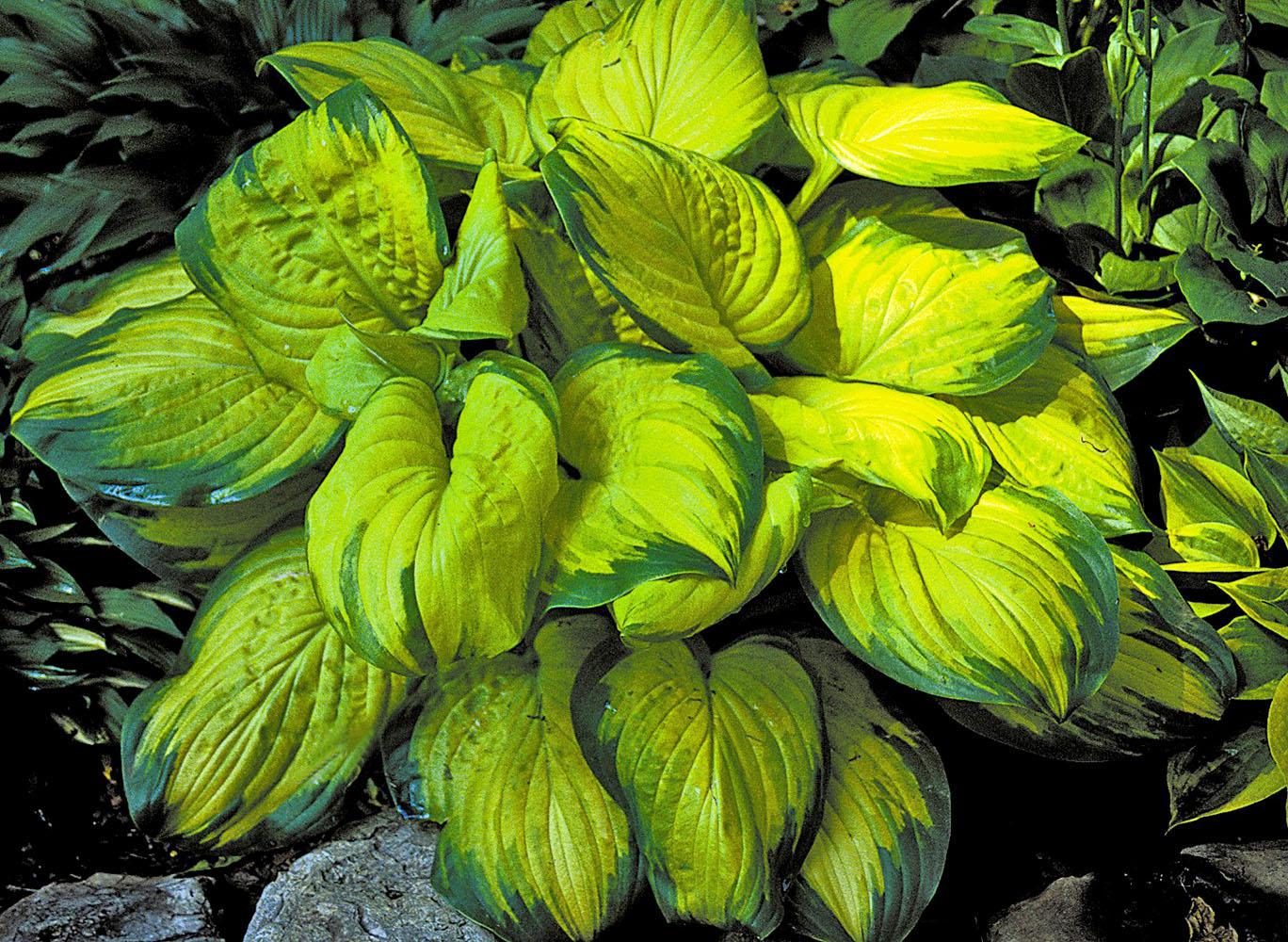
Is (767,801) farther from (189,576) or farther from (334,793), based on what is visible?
(189,576)

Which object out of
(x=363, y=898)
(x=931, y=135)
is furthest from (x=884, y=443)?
(x=363, y=898)

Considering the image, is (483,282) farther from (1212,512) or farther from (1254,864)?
(1254,864)

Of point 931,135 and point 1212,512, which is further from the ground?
point 931,135

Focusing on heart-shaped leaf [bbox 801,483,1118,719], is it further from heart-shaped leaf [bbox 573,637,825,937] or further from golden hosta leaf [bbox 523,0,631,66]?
golden hosta leaf [bbox 523,0,631,66]

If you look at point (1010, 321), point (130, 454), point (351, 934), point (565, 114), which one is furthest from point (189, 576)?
point (1010, 321)

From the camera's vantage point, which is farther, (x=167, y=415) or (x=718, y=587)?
(x=167, y=415)

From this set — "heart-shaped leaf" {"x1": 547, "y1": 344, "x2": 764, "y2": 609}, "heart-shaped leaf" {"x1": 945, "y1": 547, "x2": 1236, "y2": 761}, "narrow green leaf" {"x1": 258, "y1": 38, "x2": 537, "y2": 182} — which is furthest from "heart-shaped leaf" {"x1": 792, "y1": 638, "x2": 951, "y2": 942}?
"narrow green leaf" {"x1": 258, "y1": 38, "x2": 537, "y2": 182}
